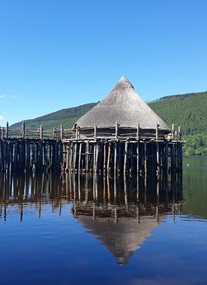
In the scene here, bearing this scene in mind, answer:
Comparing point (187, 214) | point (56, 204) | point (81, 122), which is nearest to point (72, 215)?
point (56, 204)

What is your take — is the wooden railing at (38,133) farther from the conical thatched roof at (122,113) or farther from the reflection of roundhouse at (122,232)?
the reflection of roundhouse at (122,232)

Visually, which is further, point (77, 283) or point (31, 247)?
point (31, 247)

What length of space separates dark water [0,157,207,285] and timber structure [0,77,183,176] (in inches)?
524

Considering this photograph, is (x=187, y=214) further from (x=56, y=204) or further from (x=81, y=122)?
(x=81, y=122)

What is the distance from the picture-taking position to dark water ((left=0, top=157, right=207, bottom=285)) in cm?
852

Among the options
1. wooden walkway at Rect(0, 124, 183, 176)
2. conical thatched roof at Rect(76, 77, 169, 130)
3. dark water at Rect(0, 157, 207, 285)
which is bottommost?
dark water at Rect(0, 157, 207, 285)

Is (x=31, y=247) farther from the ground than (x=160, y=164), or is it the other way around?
(x=160, y=164)

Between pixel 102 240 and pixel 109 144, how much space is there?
23.4 m

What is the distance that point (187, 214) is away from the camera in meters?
16.4

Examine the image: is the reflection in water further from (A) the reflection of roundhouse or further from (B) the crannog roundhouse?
(B) the crannog roundhouse

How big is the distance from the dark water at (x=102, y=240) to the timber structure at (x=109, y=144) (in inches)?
524

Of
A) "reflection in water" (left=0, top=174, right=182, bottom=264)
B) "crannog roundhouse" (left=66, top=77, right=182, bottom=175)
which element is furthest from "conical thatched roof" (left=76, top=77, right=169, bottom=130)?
"reflection in water" (left=0, top=174, right=182, bottom=264)

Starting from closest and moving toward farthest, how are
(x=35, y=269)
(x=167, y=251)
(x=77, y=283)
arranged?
1. (x=77, y=283)
2. (x=35, y=269)
3. (x=167, y=251)

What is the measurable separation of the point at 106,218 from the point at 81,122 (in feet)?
82.8
